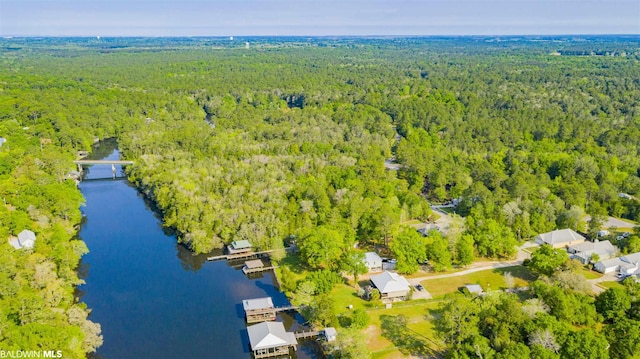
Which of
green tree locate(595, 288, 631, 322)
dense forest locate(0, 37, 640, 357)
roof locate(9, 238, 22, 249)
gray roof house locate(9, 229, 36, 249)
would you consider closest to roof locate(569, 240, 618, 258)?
dense forest locate(0, 37, 640, 357)

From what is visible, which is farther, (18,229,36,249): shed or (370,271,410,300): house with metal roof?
(18,229,36,249): shed

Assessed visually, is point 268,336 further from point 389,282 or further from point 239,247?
point 239,247

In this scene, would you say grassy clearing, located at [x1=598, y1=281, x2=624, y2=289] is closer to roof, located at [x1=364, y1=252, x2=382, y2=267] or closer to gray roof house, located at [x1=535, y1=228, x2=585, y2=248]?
gray roof house, located at [x1=535, y1=228, x2=585, y2=248]

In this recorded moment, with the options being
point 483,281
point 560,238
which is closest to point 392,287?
point 483,281

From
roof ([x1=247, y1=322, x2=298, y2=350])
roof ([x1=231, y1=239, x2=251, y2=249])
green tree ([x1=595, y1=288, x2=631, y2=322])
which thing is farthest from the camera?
roof ([x1=231, y1=239, x2=251, y2=249])

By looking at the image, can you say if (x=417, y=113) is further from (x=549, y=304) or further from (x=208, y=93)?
(x=549, y=304)

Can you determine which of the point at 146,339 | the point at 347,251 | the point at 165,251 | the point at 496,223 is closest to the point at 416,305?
the point at 347,251
